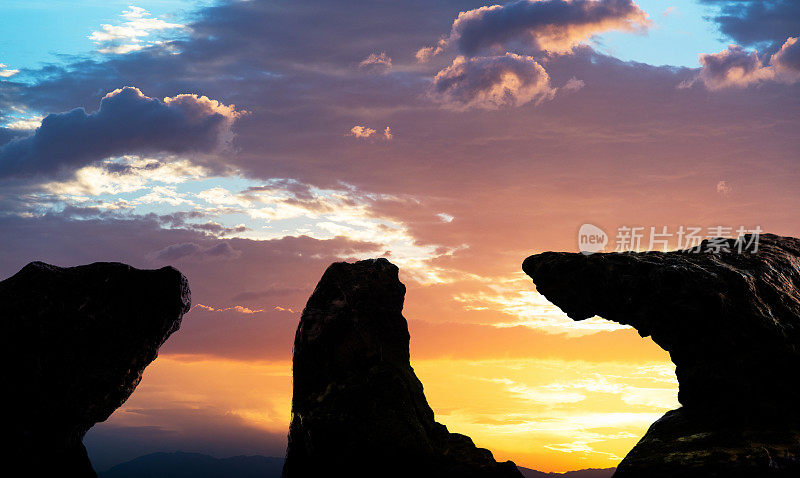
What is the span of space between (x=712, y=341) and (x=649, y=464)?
5423 millimetres

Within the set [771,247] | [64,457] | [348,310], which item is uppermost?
[771,247]

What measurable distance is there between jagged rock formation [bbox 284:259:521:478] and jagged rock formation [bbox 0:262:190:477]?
22.0ft

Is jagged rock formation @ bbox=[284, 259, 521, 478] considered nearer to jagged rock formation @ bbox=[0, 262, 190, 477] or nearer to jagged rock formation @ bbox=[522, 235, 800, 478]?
jagged rock formation @ bbox=[0, 262, 190, 477]

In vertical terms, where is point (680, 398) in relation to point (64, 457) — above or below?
above

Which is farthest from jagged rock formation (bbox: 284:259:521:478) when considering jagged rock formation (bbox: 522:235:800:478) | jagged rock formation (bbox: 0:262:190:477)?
jagged rock formation (bbox: 522:235:800:478)

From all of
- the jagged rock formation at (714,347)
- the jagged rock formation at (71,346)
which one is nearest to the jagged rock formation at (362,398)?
the jagged rock formation at (71,346)

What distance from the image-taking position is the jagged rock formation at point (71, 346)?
79.7 ft

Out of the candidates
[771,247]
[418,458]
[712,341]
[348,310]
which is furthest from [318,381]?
[771,247]

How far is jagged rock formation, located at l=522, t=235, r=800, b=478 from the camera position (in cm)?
2138

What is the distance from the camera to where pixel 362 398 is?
25812 mm

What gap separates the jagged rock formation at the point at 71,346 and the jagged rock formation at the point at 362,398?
6709 millimetres

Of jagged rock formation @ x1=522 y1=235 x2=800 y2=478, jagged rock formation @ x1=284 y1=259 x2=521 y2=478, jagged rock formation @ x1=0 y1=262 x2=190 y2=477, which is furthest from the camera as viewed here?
jagged rock formation @ x1=284 y1=259 x2=521 y2=478

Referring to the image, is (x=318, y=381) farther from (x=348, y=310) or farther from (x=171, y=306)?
(x=171, y=306)

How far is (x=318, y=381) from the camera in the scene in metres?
26.7
